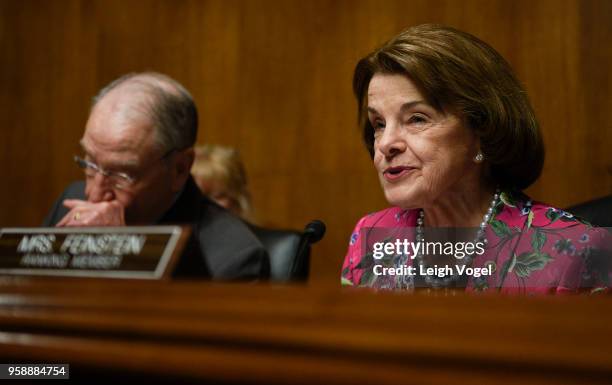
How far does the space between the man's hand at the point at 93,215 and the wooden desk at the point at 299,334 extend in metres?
0.60

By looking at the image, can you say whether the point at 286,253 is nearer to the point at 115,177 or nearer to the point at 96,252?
the point at 115,177

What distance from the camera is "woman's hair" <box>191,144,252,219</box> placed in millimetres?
2520

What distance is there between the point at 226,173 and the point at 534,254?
1597 millimetres

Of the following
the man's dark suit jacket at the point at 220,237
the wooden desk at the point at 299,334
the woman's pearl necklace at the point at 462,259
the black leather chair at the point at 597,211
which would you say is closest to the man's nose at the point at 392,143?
the woman's pearl necklace at the point at 462,259

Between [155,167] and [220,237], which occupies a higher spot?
[155,167]

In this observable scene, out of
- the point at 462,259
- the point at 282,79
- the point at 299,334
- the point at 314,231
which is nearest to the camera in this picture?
the point at 299,334

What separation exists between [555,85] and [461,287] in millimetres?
1119

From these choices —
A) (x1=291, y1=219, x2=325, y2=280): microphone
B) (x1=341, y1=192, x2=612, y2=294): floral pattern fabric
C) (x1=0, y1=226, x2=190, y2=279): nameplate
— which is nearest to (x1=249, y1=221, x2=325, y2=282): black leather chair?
(x1=291, y1=219, x2=325, y2=280): microphone

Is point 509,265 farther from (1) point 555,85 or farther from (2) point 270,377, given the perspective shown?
(1) point 555,85

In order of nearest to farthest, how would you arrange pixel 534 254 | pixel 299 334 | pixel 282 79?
pixel 299 334, pixel 534 254, pixel 282 79

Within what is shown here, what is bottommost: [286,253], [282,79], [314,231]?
[286,253]

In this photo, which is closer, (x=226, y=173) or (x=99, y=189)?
(x=99, y=189)

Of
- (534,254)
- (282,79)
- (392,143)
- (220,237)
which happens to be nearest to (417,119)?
(392,143)

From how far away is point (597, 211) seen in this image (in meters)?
1.44
